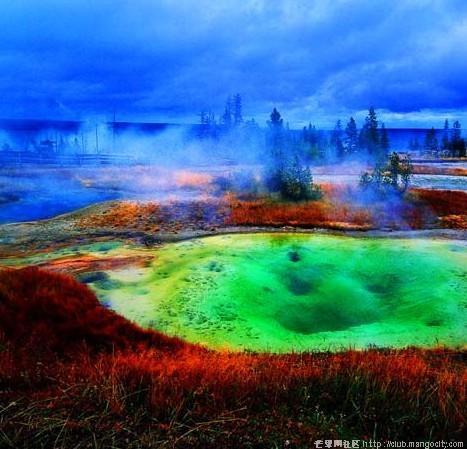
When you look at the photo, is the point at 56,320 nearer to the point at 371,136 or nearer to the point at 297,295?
the point at 297,295

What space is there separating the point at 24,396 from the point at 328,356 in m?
4.81

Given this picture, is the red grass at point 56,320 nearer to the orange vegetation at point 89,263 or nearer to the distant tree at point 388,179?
the orange vegetation at point 89,263

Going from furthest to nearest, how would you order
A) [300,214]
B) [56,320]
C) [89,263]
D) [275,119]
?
[275,119] < [300,214] < [89,263] < [56,320]

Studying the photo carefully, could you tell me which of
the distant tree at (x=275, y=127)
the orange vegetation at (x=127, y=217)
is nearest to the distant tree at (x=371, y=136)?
the distant tree at (x=275, y=127)

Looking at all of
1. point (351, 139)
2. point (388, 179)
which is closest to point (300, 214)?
point (388, 179)

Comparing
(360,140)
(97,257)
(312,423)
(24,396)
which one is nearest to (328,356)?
(312,423)

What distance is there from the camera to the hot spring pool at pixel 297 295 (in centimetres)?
1034

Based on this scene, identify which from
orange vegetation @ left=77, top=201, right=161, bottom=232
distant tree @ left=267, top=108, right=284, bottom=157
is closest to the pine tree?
distant tree @ left=267, top=108, right=284, bottom=157

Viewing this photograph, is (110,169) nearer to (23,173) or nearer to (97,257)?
(23,173)

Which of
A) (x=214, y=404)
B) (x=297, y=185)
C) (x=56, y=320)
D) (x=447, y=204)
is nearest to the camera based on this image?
(x=214, y=404)

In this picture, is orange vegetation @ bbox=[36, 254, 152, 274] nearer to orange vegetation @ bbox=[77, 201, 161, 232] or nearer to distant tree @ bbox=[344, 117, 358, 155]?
orange vegetation @ bbox=[77, 201, 161, 232]

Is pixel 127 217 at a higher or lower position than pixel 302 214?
higher

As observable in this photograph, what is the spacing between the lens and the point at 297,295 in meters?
12.8

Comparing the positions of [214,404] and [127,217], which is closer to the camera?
[214,404]
